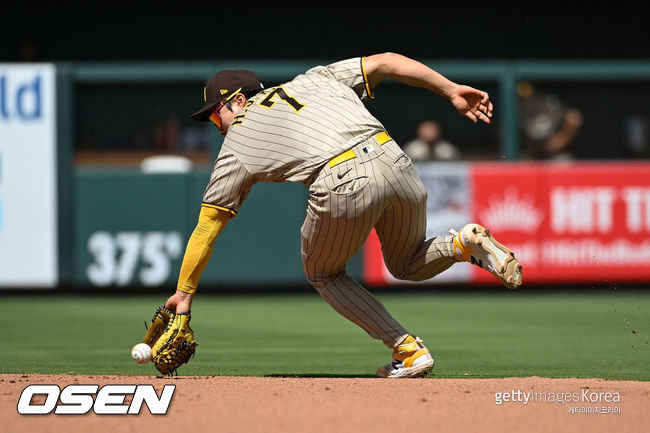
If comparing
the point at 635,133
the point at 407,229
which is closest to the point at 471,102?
the point at 407,229

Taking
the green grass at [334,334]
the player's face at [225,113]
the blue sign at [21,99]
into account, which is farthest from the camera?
the blue sign at [21,99]

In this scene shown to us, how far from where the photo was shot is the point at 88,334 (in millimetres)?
7832

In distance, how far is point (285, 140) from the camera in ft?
16.7

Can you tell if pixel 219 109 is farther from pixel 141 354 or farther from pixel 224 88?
pixel 141 354

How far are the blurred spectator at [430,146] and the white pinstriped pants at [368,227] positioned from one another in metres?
5.57

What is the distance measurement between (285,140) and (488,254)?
41.6 inches

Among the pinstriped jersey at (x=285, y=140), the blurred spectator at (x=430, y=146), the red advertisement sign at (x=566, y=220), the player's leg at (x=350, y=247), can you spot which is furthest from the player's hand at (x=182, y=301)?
the blurred spectator at (x=430, y=146)

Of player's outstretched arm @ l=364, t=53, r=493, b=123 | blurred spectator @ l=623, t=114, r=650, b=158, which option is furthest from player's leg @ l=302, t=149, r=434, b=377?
blurred spectator @ l=623, t=114, r=650, b=158

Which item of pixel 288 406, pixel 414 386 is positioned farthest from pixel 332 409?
pixel 414 386

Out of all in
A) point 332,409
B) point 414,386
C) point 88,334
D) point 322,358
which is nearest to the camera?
point 332,409

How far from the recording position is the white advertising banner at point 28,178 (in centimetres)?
1061

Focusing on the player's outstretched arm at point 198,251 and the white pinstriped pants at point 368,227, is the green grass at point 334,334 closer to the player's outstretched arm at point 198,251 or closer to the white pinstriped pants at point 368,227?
the white pinstriped pants at point 368,227

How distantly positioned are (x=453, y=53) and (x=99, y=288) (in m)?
6.14

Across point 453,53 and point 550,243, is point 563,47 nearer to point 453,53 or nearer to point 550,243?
point 453,53
